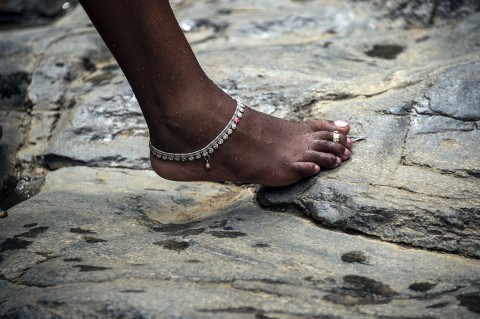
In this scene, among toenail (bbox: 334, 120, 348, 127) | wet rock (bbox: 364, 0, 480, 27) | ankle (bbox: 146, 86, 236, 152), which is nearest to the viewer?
ankle (bbox: 146, 86, 236, 152)

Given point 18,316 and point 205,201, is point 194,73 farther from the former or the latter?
point 18,316

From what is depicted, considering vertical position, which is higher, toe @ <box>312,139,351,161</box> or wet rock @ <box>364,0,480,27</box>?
wet rock @ <box>364,0,480,27</box>

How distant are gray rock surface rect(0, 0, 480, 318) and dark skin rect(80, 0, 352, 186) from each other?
0.09 m

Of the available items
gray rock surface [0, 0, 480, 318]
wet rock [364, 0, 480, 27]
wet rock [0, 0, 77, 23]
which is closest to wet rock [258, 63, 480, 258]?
gray rock surface [0, 0, 480, 318]

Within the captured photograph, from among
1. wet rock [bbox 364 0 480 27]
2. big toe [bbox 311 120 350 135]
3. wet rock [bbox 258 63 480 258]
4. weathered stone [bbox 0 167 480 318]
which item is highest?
wet rock [bbox 364 0 480 27]

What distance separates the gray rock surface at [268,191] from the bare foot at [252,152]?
2.6 inches

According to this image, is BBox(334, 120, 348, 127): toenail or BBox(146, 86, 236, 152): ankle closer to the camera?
BBox(146, 86, 236, 152): ankle

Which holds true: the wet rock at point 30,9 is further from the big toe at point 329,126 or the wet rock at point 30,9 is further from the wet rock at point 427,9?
the big toe at point 329,126

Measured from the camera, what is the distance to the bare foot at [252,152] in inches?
86.0

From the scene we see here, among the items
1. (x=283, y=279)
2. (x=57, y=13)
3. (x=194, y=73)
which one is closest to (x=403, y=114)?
(x=194, y=73)

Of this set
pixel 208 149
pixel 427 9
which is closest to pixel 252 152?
pixel 208 149

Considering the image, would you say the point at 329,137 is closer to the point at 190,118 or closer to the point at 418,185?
the point at 418,185

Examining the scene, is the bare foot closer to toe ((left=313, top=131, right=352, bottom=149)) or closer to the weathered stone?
toe ((left=313, top=131, right=352, bottom=149))

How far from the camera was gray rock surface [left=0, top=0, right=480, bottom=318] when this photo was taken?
1672mm
